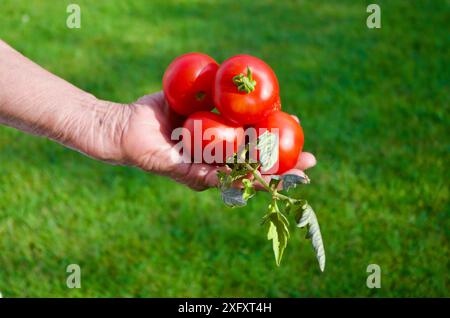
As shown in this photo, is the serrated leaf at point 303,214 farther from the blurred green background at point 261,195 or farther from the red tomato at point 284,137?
the blurred green background at point 261,195

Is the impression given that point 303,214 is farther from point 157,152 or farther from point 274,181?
point 157,152

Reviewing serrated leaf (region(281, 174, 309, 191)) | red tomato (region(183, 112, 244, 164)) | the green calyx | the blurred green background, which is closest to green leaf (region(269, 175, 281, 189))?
serrated leaf (region(281, 174, 309, 191))

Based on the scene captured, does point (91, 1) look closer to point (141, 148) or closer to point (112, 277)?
point (112, 277)

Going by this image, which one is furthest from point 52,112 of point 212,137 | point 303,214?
point 303,214

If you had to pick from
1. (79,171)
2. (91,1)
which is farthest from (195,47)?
(79,171)

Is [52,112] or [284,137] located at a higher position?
[52,112]

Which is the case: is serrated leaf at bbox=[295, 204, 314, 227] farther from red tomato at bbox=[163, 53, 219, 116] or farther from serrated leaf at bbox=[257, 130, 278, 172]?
red tomato at bbox=[163, 53, 219, 116]
